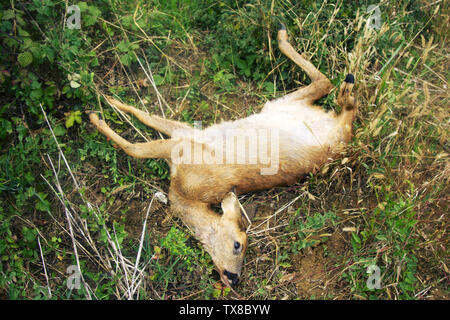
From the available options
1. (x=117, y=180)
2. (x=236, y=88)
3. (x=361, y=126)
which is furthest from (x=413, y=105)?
(x=117, y=180)

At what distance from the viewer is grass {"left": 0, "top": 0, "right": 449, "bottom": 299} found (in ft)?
10.7

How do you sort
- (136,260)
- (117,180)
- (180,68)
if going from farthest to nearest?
(180,68), (117,180), (136,260)

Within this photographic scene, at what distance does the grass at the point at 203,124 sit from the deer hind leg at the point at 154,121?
111 mm

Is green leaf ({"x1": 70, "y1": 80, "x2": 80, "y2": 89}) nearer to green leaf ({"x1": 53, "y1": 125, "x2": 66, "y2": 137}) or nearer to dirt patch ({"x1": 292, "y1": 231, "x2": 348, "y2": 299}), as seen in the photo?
green leaf ({"x1": 53, "y1": 125, "x2": 66, "y2": 137})

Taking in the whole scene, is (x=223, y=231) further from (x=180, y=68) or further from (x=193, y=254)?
(x=180, y=68)

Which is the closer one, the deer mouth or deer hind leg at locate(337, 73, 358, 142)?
the deer mouth

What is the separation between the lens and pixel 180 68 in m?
4.05

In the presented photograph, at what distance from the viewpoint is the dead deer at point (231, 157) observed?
3217mm

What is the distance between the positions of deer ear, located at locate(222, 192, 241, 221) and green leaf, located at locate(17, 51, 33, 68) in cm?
207

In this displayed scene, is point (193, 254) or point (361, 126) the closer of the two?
point (193, 254)

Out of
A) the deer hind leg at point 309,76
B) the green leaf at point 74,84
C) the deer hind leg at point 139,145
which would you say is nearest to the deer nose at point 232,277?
the deer hind leg at point 139,145

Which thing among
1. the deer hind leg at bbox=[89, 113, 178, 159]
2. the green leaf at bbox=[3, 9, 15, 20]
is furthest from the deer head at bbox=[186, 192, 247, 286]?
the green leaf at bbox=[3, 9, 15, 20]

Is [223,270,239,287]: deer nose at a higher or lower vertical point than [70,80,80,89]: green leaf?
lower
